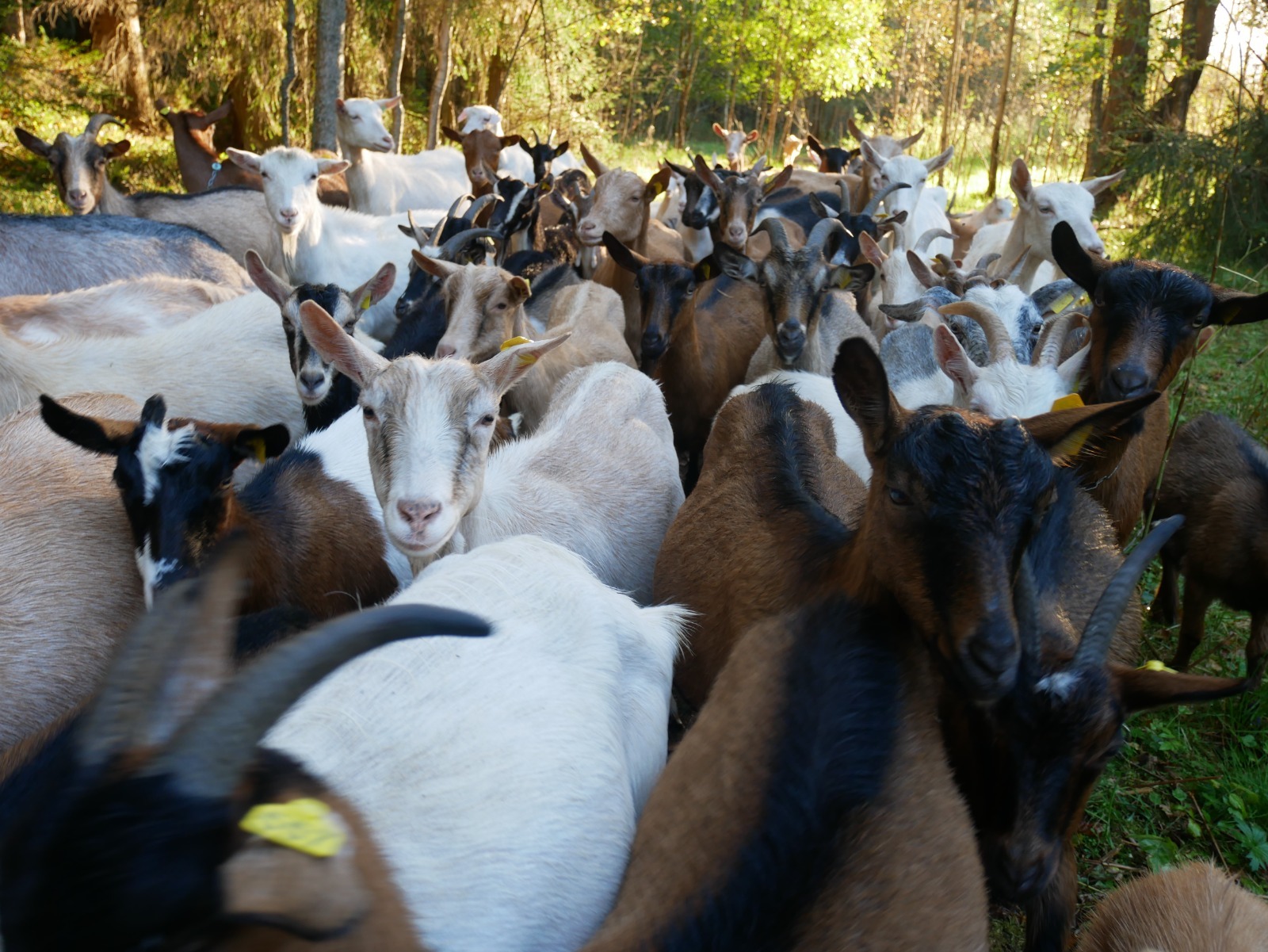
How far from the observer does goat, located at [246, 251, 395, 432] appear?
4688 mm

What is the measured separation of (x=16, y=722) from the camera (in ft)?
9.80

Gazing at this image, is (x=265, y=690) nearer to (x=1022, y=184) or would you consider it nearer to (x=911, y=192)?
(x=1022, y=184)

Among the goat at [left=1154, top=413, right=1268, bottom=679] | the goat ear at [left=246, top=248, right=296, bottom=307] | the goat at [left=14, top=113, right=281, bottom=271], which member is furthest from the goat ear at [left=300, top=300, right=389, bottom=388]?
the goat at [left=14, top=113, right=281, bottom=271]

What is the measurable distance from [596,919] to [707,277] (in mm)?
5283

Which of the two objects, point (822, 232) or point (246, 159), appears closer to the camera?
point (822, 232)

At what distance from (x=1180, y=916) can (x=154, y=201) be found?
31.8 ft

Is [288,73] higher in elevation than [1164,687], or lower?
higher

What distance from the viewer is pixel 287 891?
1.46 meters

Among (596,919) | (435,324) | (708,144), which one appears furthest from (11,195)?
(708,144)

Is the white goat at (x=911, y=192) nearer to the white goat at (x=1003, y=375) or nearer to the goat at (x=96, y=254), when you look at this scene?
the white goat at (x=1003, y=375)

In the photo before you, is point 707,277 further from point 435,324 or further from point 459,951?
point 459,951

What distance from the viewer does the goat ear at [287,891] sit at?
1443mm

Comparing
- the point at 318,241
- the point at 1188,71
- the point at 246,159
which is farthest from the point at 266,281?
the point at 1188,71

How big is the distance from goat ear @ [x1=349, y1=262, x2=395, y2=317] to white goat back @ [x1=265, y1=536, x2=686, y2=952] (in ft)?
9.78
